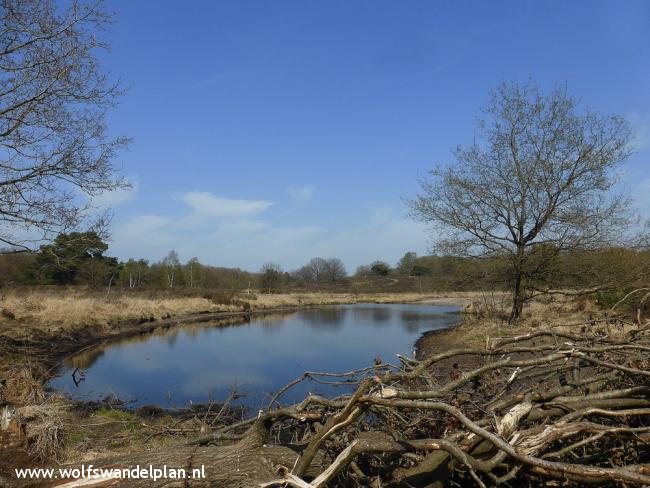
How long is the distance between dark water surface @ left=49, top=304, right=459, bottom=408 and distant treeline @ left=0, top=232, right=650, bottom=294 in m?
2.91

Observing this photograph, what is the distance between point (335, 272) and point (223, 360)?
204 feet

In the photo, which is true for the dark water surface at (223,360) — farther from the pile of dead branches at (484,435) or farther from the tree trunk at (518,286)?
the pile of dead branches at (484,435)

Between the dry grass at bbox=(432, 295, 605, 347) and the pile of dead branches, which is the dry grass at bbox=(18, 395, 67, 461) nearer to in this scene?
the pile of dead branches

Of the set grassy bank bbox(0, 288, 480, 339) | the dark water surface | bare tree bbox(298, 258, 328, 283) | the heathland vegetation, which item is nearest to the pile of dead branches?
the heathland vegetation

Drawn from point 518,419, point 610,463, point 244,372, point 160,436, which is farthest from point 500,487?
point 244,372

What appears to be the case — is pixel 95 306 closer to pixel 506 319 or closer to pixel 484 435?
pixel 506 319

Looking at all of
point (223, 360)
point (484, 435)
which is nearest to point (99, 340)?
point (223, 360)

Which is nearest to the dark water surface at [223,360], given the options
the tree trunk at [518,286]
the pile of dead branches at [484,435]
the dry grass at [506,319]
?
the dry grass at [506,319]

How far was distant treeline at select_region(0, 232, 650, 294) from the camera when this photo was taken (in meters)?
12.5

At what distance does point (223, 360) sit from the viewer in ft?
49.6

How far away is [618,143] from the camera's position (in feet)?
46.1

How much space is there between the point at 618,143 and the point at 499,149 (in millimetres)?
3305

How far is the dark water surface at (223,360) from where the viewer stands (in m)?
10.9

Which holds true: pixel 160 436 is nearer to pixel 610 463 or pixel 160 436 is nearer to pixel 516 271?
pixel 610 463
